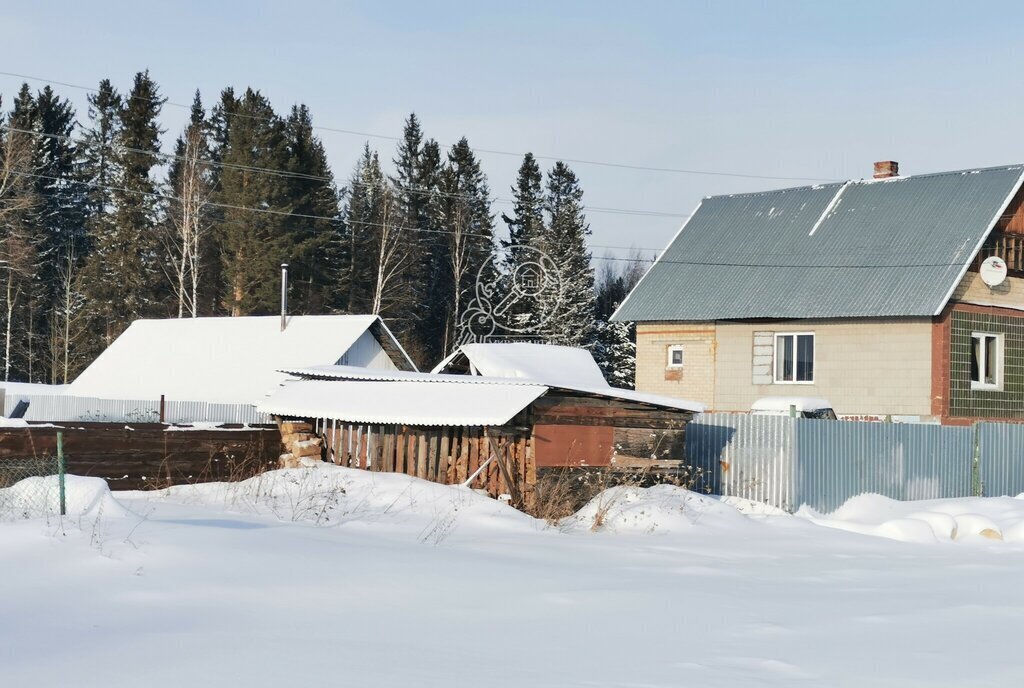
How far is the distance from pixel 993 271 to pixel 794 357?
515 cm

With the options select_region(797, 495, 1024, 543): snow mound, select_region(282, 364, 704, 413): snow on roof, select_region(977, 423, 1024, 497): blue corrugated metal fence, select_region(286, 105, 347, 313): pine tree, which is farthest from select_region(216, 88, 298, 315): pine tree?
select_region(797, 495, 1024, 543): snow mound

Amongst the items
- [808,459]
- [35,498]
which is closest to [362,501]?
[35,498]

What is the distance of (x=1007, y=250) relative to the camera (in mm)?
30938

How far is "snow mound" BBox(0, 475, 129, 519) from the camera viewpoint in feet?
39.0

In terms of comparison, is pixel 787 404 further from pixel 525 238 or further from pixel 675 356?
pixel 525 238

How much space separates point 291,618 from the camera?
873 centimetres

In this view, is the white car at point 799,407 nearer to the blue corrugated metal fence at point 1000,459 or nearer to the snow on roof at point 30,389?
the blue corrugated metal fence at point 1000,459

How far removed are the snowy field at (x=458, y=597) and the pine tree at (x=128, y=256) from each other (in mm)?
42154

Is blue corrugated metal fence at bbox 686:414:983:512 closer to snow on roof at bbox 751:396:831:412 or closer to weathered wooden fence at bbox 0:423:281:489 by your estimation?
snow on roof at bbox 751:396:831:412

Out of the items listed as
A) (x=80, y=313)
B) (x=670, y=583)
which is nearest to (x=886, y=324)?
(x=670, y=583)

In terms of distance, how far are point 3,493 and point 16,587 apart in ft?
13.2

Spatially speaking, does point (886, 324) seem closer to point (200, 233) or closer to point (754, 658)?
point (754, 658)

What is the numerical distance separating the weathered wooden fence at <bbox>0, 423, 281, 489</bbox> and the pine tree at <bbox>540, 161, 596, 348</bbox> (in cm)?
→ 3452

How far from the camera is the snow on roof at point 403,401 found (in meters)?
15.8
